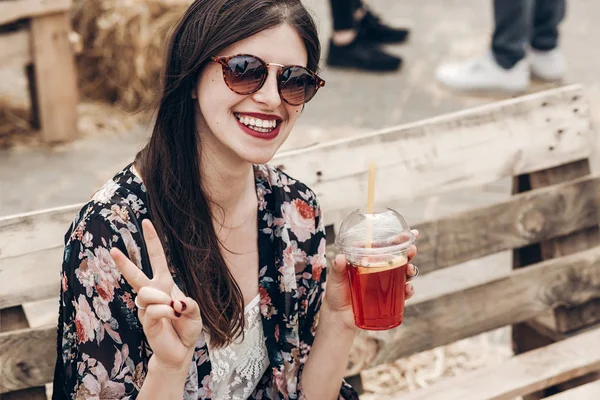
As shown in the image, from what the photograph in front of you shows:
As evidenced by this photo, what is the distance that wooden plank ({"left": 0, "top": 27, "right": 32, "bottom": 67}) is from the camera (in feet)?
16.2

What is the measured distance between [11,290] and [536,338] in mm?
1743

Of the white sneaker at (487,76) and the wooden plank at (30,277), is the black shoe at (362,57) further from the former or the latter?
the wooden plank at (30,277)

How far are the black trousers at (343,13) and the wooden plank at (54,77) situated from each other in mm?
1770

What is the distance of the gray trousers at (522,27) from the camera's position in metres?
5.55

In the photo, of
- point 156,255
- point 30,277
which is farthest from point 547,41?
point 156,255

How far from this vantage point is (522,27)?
5613 millimetres

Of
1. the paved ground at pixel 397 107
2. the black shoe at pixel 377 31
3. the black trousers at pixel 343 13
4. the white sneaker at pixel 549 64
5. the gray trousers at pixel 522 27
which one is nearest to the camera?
the paved ground at pixel 397 107

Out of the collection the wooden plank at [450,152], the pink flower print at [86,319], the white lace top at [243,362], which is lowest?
the white lace top at [243,362]

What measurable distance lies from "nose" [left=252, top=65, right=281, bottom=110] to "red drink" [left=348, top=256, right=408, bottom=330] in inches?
14.6

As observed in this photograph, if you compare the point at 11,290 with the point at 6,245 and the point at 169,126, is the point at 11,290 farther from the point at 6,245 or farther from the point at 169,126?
the point at 169,126

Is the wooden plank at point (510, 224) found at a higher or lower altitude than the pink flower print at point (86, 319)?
higher

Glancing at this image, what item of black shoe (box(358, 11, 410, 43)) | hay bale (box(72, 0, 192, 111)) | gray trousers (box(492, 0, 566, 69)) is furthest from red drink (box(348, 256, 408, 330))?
black shoe (box(358, 11, 410, 43))

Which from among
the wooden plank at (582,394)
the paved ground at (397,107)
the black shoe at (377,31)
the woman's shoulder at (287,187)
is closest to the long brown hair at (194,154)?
the woman's shoulder at (287,187)

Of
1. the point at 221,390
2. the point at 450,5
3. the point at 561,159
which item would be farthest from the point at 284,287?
the point at 450,5
